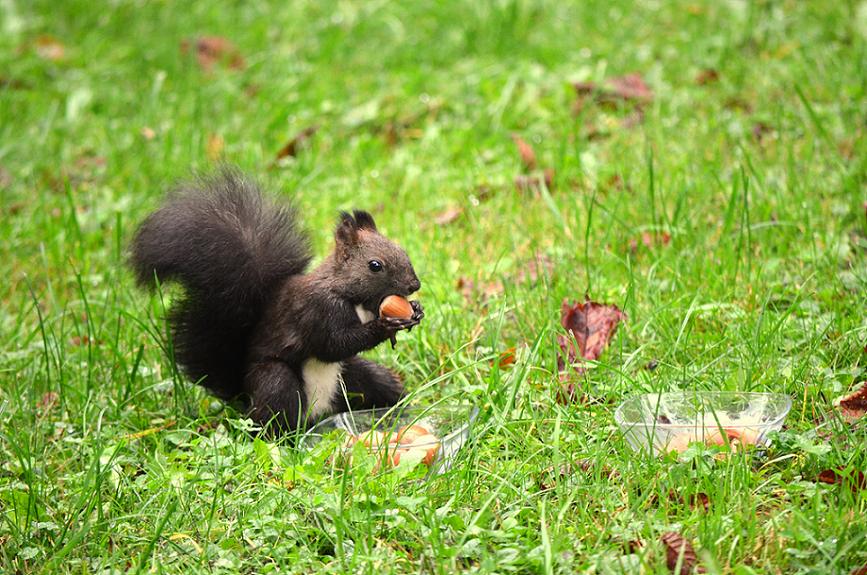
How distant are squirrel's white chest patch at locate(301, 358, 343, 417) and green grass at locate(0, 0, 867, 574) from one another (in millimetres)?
230

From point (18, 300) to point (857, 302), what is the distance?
3072 mm

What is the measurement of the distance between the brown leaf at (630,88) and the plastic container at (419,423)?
9.12 ft

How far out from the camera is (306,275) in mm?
→ 3199

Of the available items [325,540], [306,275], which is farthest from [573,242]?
[325,540]

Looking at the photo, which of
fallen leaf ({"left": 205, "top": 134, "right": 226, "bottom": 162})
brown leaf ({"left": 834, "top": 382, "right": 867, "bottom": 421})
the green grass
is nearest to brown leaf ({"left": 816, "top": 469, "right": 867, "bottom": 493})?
the green grass

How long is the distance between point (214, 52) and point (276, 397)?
4180 millimetres

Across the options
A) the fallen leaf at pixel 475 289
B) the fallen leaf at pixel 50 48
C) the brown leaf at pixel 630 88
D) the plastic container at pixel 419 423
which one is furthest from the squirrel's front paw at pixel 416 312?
the fallen leaf at pixel 50 48

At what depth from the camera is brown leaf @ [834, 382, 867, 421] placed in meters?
2.81

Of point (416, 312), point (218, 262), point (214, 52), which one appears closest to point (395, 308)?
point (416, 312)

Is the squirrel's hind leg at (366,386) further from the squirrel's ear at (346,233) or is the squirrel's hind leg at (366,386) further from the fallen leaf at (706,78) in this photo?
the fallen leaf at (706,78)

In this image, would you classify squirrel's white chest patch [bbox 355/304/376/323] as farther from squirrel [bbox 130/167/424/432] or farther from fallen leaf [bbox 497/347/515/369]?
fallen leaf [bbox 497/347/515/369]

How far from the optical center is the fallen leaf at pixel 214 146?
5467 millimetres

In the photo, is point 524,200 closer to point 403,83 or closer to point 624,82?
point 624,82

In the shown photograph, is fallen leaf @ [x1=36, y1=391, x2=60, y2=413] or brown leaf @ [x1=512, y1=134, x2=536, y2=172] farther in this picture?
brown leaf @ [x1=512, y1=134, x2=536, y2=172]
